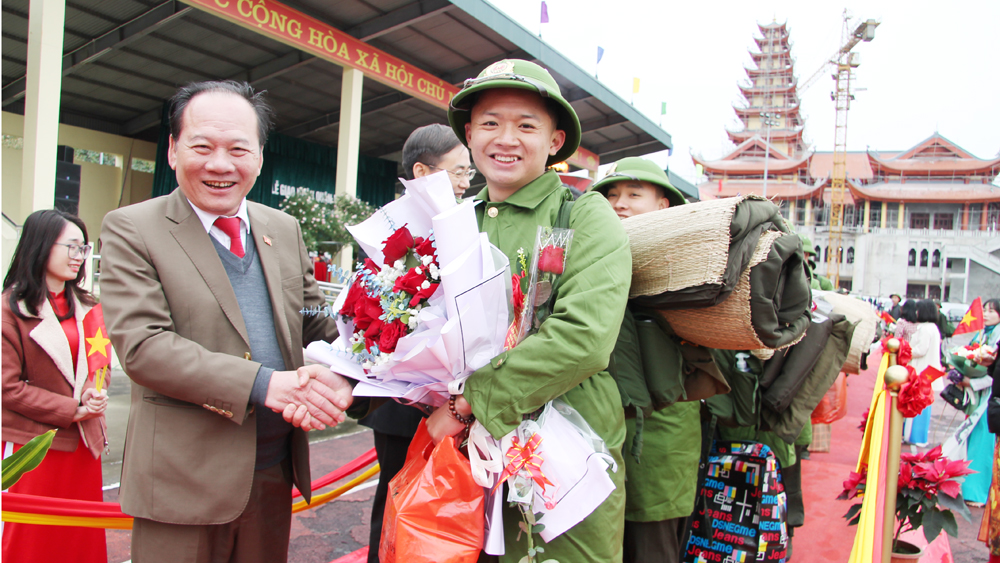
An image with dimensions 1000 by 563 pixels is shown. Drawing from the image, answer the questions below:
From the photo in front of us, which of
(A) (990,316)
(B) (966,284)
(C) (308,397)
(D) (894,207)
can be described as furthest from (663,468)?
(D) (894,207)

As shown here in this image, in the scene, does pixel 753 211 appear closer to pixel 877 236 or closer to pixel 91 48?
pixel 91 48

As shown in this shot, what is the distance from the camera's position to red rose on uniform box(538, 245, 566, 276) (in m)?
1.47

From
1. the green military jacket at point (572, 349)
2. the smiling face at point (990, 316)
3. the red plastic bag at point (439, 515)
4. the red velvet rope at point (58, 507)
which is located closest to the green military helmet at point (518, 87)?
the green military jacket at point (572, 349)

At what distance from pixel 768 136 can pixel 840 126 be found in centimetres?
639

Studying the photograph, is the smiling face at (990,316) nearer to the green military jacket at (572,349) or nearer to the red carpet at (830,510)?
the red carpet at (830,510)

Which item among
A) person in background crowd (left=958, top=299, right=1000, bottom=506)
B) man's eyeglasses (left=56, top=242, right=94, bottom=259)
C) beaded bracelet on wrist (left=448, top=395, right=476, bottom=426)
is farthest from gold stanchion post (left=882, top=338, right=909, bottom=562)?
person in background crowd (left=958, top=299, right=1000, bottom=506)

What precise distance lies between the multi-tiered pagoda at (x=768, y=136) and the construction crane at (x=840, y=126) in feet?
6.31

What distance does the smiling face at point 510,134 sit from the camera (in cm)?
171

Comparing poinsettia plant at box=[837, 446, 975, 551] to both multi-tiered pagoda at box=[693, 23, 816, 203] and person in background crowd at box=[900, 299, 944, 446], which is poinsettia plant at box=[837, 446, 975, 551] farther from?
multi-tiered pagoda at box=[693, 23, 816, 203]

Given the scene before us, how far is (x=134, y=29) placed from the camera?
34.4 ft

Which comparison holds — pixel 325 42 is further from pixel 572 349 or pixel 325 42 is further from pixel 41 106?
pixel 572 349

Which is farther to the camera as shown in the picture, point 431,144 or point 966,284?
point 966,284

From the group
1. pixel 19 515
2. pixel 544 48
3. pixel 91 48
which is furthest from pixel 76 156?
pixel 19 515

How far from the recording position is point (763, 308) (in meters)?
1.69
